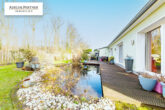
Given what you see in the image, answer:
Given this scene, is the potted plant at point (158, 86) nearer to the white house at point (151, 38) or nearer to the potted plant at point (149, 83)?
the potted plant at point (149, 83)

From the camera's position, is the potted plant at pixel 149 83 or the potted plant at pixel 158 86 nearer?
the potted plant at pixel 158 86

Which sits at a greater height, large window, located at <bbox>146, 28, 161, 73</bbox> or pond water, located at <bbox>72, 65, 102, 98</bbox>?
large window, located at <bbox>146, 28, 161, 73</bbox>

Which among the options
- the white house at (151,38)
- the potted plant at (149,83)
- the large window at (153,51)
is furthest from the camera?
the large window at (153,51)

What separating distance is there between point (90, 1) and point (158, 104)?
8958mm

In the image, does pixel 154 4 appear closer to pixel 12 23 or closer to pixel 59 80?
pixel 59 80

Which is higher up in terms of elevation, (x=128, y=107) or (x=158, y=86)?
(x=158, y=86)

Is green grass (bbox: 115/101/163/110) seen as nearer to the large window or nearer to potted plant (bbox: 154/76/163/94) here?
potted plant (bbox: 154/76/163/94)

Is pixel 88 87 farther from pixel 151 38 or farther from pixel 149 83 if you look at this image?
pixel 151 38

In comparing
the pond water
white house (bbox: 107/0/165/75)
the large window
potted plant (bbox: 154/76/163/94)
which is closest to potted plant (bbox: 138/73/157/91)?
potted plant (bbox: 154/76/163/94)

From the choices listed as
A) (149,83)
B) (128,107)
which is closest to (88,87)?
(128,107)

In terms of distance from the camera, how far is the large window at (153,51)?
114 inches

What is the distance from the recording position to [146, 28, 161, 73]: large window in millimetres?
2891

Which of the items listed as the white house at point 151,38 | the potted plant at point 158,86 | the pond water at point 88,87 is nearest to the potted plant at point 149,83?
the potted plant at point 158,86

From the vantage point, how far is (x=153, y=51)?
10.5 ft
